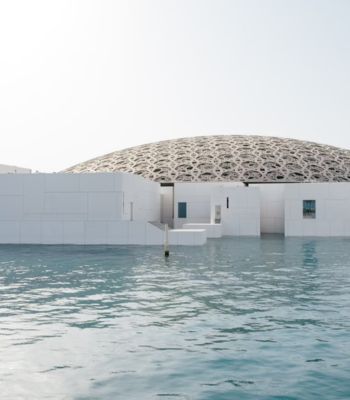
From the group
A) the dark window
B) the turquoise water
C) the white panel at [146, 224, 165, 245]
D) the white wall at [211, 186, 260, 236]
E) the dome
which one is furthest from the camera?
the dome

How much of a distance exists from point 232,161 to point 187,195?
1036 cm

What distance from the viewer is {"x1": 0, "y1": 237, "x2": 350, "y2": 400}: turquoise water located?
23.3 feet

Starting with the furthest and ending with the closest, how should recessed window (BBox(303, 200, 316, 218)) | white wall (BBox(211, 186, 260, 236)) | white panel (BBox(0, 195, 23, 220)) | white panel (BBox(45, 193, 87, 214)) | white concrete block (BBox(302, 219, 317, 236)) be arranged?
white wall (BBox(211, 186, 260, 236)), recessed window (BBox(303, 200, 316, 218)), white concrete block (BBox(302, 219, 317, 236)), white panel (BBox(0, 195, 23, 220)), white panel (BBox(45, 193, 87, 214))

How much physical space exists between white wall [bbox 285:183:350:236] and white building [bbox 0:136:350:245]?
8 centimetres

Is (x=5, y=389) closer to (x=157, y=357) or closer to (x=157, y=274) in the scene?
(x=157, y=357)

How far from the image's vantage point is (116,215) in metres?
32.8

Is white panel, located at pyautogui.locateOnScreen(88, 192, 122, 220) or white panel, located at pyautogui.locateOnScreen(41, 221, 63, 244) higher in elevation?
white panel, located at pyautogui.locateOnScreen(88, 192, 122, 220)

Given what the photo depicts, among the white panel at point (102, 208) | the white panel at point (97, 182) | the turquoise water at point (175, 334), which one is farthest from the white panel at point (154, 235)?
the turquoise water at point (175, 334)

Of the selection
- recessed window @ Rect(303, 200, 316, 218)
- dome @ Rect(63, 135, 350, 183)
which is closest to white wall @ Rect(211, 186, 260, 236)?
recessed window @ Rect(303, 200, 316, 218)

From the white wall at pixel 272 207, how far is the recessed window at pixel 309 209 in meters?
3.98

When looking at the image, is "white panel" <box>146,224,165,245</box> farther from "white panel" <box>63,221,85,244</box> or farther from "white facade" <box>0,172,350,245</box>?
"white panel" <box>63,221,85,244</box>

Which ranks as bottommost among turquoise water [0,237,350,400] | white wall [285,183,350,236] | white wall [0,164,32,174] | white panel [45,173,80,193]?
turquoise water [0,237,350,400]

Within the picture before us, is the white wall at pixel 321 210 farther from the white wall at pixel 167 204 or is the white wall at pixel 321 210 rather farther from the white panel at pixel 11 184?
the white panel at pixel 11 184

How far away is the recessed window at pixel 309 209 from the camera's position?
41.1m
